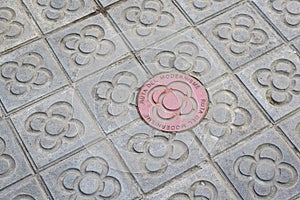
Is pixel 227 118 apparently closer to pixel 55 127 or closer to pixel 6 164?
pixel 55 127

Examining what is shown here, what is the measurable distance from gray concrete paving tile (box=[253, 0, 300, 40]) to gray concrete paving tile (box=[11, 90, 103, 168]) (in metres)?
0.94

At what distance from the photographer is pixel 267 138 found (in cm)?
208

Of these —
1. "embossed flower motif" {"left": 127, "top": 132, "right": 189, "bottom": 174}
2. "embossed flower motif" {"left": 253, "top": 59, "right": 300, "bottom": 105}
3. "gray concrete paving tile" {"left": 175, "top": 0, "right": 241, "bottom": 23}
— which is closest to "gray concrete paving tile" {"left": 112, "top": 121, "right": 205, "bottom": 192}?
"embossed flower motif" {"left": 127, "top": 132, "right": 189, "bottom": 174}

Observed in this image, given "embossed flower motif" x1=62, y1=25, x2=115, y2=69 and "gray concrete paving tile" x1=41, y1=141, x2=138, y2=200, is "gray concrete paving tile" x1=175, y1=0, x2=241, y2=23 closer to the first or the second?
"embossed flower motif" x1=62, y1=25, x2=115, y2=69

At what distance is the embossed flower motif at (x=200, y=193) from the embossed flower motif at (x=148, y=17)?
2.42ft

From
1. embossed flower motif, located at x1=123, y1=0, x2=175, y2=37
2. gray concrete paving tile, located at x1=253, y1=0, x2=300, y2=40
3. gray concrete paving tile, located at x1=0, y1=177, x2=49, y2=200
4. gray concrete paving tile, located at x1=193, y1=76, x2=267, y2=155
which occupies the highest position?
embossed flower motif, located at x1=123, y1=0, x2=175, y2=37

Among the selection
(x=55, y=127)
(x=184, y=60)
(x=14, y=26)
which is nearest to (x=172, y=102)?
(x=184, y=60)

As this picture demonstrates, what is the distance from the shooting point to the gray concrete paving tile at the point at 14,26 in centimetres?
237

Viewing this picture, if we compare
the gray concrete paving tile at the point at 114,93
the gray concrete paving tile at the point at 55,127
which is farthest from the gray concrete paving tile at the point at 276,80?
the gray concrete paving tile at the point at 55,127

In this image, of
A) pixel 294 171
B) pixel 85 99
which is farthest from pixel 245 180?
pixel 85 99

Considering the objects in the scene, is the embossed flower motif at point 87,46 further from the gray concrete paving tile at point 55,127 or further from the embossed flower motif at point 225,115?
the embossed flower motif at point 225,115

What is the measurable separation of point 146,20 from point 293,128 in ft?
2.66

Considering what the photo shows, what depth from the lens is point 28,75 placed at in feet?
7.45

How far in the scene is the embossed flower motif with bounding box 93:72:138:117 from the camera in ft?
7.14
